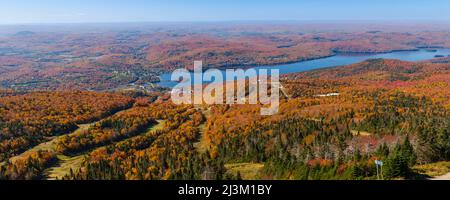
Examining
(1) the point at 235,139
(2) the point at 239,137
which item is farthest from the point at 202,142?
(1) the point at 235,139

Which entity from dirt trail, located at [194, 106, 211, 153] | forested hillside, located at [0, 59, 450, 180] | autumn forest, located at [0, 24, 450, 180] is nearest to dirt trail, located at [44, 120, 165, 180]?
autumn forest, located at [0, 24, 450, 180]

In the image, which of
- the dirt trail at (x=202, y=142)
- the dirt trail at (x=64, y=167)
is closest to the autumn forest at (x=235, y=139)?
the dirt trail at (x=64, y=167)

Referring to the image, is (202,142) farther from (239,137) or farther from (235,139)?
(235,139)

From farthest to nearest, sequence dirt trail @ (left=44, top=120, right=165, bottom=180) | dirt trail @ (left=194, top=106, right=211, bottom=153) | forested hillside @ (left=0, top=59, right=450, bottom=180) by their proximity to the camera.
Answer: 1. dirt trail @ (left=194, top=106, right=211, bottom=153)
2. dirt trail @ (left=44, top=120, right=165, bottom=180)
3. forested hillside @ (left=0, top=59, right=450, bottom=180)

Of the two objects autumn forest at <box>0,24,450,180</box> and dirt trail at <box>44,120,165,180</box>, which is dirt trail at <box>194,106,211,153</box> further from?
dirt trail at <box>44,120,165,180</box>

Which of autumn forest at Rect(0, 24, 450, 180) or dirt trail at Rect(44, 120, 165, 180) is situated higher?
autumn forest at Rect(0, 24, 450, 180)

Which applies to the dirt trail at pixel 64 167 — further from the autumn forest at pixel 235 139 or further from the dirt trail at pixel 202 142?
the dirt trail at pixel 202 142

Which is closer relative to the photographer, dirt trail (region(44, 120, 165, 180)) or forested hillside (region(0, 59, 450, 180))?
forested hillside (region(0, 59, 450, 180))

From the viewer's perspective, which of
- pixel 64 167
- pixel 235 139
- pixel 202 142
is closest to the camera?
pixel 64 167

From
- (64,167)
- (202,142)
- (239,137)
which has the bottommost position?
(64,167)
